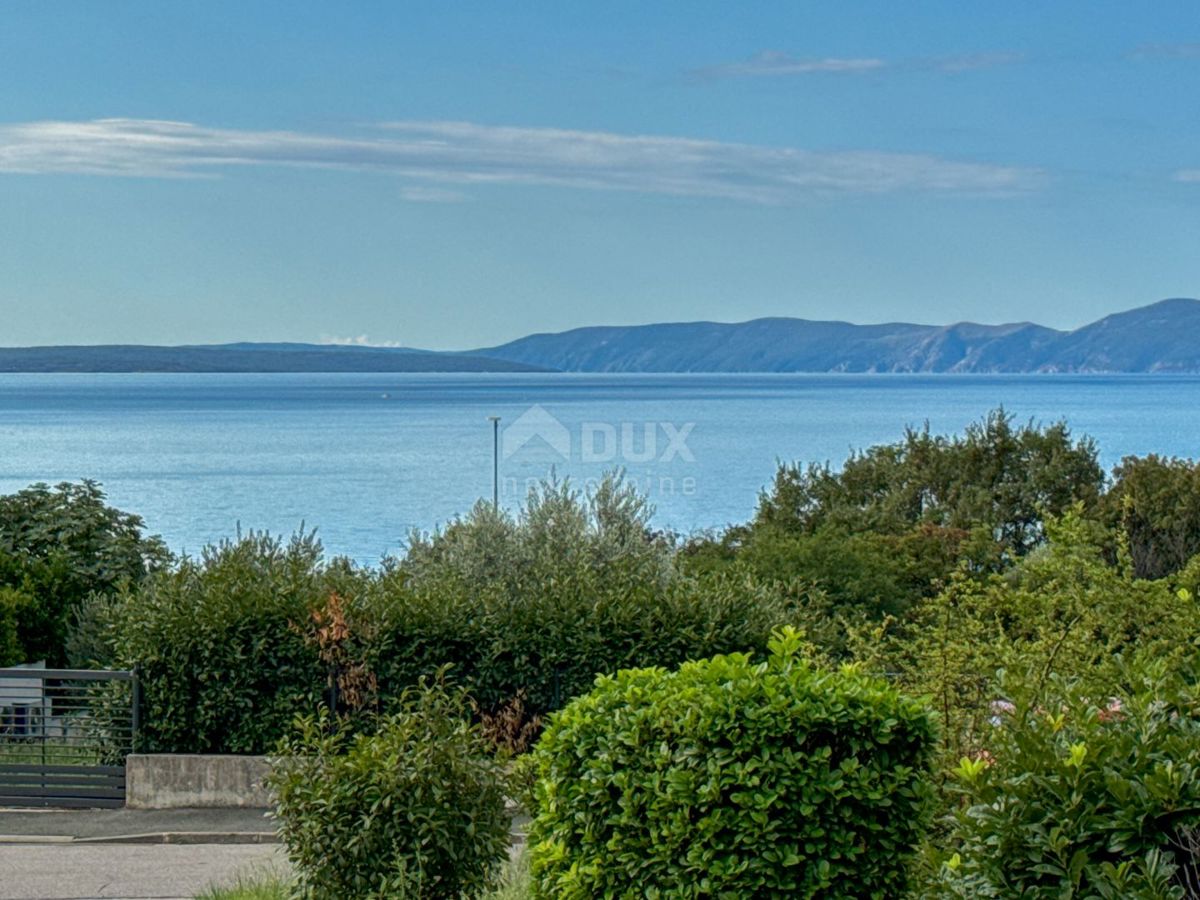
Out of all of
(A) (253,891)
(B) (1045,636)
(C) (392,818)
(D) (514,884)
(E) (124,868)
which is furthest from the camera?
(E) (124,868)

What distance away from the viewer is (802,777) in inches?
263

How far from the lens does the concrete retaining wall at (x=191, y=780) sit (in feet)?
47.6

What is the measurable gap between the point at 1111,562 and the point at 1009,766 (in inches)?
1394

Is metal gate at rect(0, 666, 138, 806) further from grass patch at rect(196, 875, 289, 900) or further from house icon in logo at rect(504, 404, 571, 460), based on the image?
house icon in logo at rect(504, 404, 571, 460)

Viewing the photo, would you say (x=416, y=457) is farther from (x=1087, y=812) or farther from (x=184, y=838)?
(x=1087, y=812)

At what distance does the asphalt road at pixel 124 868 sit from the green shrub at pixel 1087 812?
20.8 ft

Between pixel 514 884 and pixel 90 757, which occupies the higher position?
pixel 514 884

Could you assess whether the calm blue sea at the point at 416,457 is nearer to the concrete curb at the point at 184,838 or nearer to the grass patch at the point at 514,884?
the concrete curb at the point at 184,838

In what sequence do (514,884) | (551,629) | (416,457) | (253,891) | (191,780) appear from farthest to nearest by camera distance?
1. (416,457)
2. (551,629)
3. (191,780)
4. (253,891)
5. (514,884)

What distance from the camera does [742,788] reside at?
6.68 m

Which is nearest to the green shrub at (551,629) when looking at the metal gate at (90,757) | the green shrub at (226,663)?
the green shrub at (226,663)

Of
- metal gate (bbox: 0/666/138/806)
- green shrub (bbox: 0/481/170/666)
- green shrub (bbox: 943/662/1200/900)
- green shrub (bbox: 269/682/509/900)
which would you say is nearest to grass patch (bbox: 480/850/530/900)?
green shrub (bbox: 269/682/509/900)

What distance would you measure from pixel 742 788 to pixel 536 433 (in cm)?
16666

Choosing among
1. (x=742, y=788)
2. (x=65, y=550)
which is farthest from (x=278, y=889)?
(x=65, y=550)
